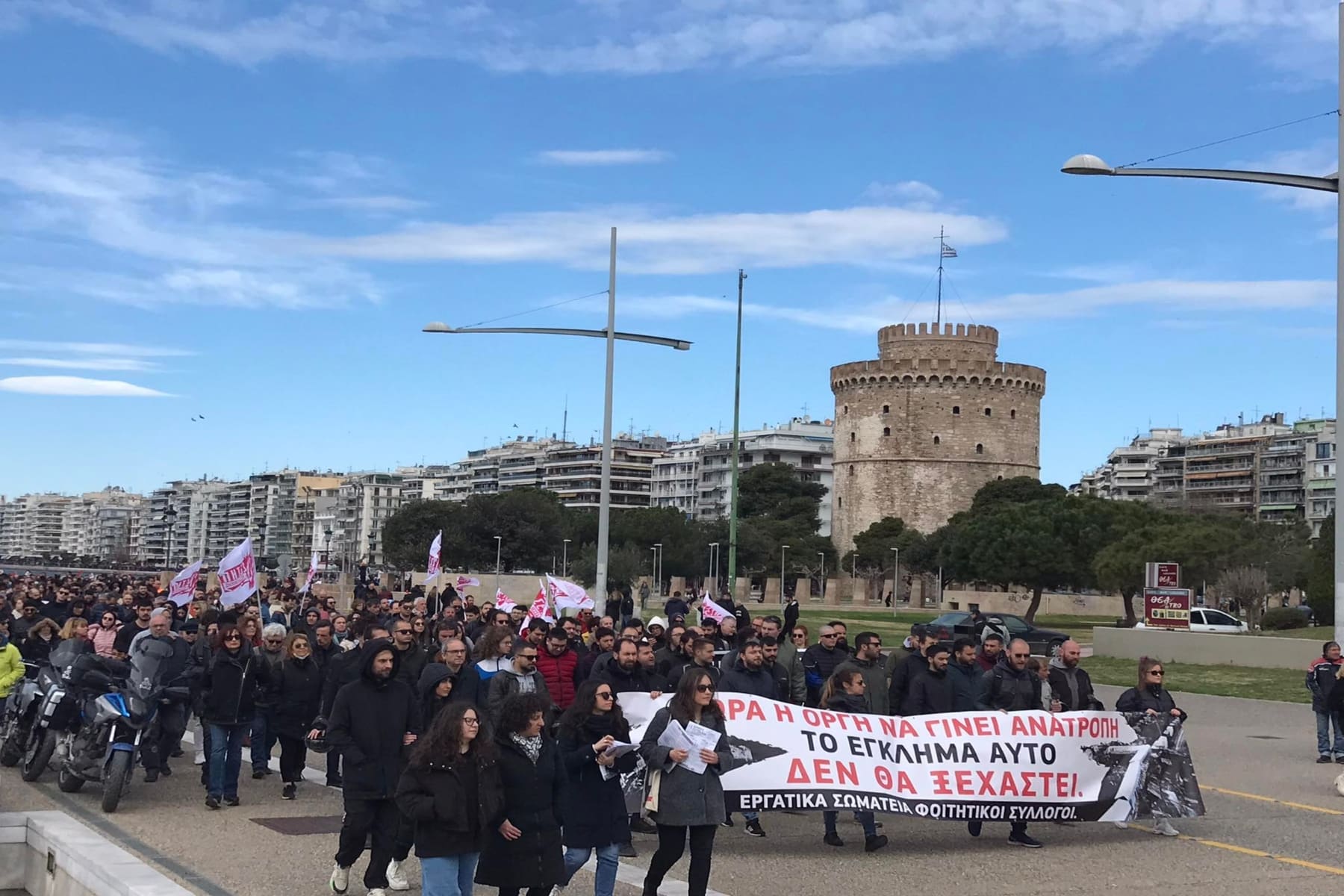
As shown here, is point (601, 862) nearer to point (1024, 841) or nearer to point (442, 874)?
point (442, 874)

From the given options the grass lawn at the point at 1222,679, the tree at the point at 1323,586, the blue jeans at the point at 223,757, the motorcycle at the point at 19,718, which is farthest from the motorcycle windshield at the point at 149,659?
the tree at the point at 1323,586

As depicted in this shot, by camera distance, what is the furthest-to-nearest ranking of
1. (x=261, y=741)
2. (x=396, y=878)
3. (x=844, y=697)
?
(x=261, y=741)
(x=844, y=697)
(x=396, y=878)

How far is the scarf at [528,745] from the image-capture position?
761 cm

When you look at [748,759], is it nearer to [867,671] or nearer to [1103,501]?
[867,671]

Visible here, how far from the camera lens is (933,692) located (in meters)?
12.3

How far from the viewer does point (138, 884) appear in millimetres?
8375

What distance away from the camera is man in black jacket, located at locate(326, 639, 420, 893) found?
9.30 m

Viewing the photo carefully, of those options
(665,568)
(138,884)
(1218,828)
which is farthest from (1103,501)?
(138,884)

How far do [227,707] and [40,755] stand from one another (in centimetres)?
202

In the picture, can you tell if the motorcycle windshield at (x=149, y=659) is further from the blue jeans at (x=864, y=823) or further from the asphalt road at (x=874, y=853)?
the blue jeans at (x=864, y=823)

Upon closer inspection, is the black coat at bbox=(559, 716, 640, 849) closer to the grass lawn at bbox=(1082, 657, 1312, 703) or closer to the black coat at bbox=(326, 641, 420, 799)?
the black coat at bbox=(326, 641, 420, 799)

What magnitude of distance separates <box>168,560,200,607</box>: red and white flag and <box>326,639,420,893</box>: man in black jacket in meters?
15.6

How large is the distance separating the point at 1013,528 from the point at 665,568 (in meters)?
38.4

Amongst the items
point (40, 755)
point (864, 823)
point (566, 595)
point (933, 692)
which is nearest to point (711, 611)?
point (566, 595)
